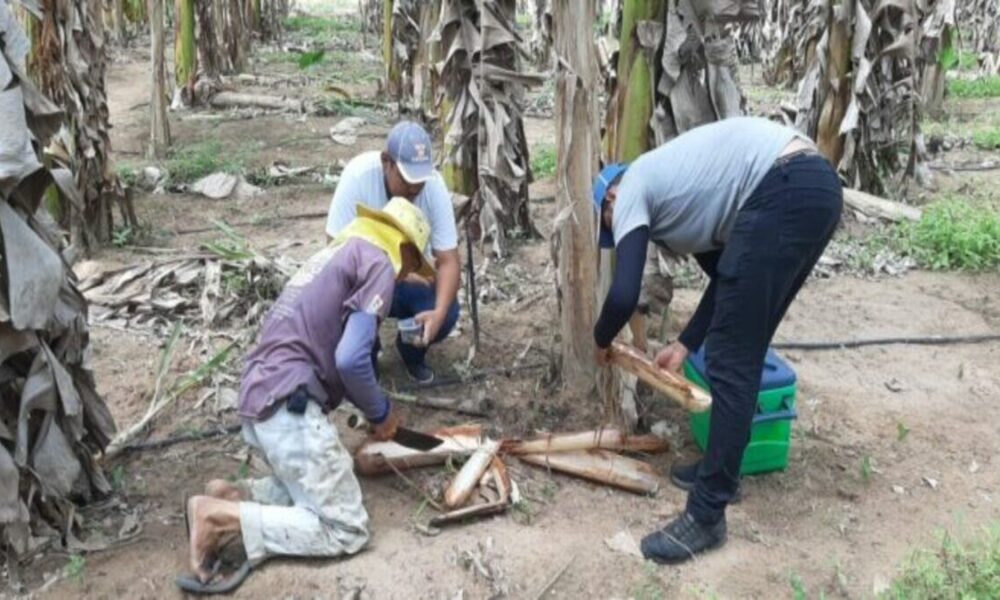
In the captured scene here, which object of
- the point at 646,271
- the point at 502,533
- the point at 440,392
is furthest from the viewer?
the point at 440,392

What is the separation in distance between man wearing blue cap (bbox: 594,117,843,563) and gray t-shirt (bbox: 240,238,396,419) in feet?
A: 2.57

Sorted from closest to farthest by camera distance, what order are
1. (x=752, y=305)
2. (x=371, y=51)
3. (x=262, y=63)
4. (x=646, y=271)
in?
(x=752, y=305) < (x=646, y=271) < (x=262, y=63) < (x=371, y=51)

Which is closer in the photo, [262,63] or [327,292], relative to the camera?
[327,292]

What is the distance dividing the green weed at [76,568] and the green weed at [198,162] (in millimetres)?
5104

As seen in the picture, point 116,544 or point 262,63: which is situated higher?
point 262,63

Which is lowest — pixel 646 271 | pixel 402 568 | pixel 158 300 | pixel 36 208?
pixel 402 568

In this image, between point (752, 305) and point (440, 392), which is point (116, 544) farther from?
point (752, 305)

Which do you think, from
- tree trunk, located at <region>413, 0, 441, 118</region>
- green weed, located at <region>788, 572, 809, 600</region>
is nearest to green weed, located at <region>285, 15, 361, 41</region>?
tree trunk, located at <region>413, 0, 441, 118</region>

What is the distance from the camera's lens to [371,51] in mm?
17109

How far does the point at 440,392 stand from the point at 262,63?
12.3 metres

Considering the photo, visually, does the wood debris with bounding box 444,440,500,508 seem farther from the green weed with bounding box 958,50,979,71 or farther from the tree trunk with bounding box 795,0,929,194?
the green weed with bounding box 958,50,979,71

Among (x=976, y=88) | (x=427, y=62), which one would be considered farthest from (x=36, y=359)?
(x=976, y=88)

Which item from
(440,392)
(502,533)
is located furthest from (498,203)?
(502,533)

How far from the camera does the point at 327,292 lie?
119 inches
